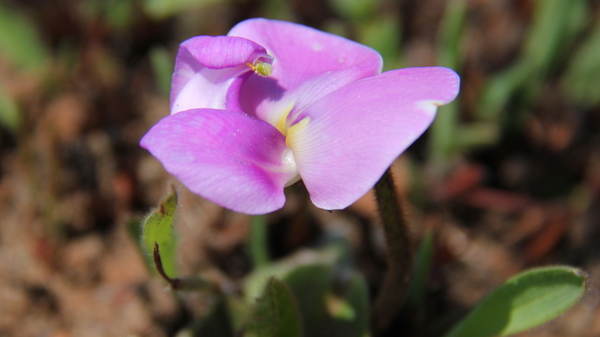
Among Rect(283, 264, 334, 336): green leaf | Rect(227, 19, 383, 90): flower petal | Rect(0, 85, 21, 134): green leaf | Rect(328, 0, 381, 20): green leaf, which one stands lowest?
Rect(283, 264, 334, 336): green leaf

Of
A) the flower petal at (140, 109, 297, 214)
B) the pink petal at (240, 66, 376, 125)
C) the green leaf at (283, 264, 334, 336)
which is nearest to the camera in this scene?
the flower petal at (140, 109, 297, 214)

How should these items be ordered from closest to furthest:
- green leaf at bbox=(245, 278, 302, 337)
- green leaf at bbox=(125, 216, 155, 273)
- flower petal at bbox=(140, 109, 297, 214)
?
1. flower petal at bbox=(140, 109, 297, 214)
2. green leaf at bbox=(245, 278, 302, 337)
3. green leaf at bbox=(125, 216, 155, 273)

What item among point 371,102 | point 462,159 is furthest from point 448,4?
point 371,102

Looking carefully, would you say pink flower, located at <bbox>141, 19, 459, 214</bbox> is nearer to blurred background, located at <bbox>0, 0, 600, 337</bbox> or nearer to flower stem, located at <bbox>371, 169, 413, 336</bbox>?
flower stem, located at <bbox>371, 169, 413, 336</bbox>

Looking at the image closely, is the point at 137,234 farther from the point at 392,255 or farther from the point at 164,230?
the point at 392,255

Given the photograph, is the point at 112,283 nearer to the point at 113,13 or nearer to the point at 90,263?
the point at 90,263

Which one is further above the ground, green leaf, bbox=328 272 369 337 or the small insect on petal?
the small insect on petal

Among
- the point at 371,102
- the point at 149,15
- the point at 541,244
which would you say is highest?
the point at 371,102

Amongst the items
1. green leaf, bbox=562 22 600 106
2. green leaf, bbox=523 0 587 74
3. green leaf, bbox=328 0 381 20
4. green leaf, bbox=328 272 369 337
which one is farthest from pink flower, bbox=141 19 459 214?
green leaf, bbox=562 22 600 106
